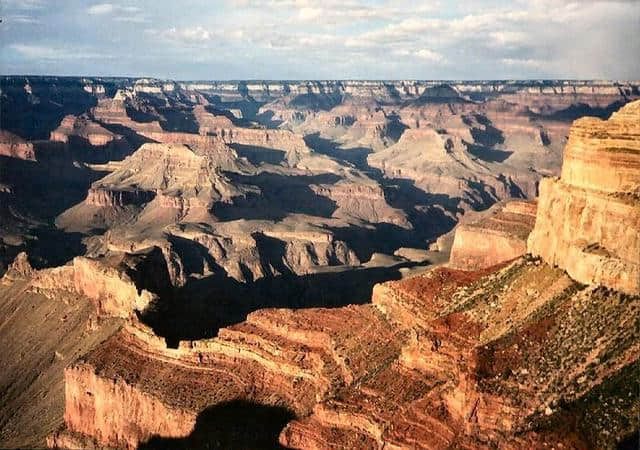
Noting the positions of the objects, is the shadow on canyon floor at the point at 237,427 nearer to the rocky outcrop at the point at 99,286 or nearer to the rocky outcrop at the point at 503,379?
the rocky outcrop at the point at 503,379

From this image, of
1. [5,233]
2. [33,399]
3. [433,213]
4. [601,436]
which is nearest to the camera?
[601,436]

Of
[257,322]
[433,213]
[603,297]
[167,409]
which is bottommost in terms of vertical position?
[433,213]

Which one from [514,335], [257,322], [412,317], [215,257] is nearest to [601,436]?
[514,335]

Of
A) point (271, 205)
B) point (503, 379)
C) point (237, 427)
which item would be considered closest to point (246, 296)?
point (237, 427)

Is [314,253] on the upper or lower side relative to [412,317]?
lower

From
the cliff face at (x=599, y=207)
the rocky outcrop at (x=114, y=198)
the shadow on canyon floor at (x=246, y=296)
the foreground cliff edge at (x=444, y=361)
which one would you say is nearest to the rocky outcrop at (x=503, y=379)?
the foreground cliff edge at (x=444, y=361)

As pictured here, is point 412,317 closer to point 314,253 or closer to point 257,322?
point 257,322

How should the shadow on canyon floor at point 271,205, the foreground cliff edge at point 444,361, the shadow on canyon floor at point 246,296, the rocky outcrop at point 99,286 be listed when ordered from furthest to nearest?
1. the shadow on canyon floor at point 271,205
2. the rocky outcrop at point 99,286
3. the shadow on canyon floor at point 246,296
4. the foreground cliff edge at point 444,361
